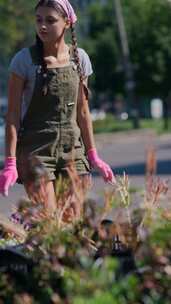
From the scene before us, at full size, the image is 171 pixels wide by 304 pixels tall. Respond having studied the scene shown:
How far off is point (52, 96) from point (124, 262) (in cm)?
176

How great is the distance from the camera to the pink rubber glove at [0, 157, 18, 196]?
589cm

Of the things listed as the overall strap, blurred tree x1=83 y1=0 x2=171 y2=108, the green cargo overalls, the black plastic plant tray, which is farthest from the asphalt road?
blurred tree x1=83 y1=0 x2=171 y2=108

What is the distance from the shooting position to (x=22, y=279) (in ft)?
14.1

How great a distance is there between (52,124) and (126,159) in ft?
75.3

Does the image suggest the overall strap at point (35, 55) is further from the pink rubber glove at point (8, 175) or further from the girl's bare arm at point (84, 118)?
the pink rubber glove at point (8, 175)

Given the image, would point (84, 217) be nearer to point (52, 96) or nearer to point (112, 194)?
point (112, 194)

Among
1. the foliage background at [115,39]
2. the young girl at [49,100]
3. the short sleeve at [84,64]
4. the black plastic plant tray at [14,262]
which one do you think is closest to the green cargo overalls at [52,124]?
the young girl at [49,100]

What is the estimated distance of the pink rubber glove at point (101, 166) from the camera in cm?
621

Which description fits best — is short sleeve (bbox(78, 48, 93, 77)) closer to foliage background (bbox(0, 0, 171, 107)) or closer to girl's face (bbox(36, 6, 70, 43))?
girl's face (bbox(36, 6, 70, 43))

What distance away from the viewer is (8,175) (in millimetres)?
5930

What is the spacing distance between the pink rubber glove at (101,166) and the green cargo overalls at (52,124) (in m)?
0.09

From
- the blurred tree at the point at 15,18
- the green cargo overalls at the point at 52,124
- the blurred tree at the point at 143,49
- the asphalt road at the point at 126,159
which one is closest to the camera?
the green cargo overalls at the point at 52,124

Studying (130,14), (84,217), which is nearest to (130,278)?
(84,217)

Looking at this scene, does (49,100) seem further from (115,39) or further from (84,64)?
(115,39)
